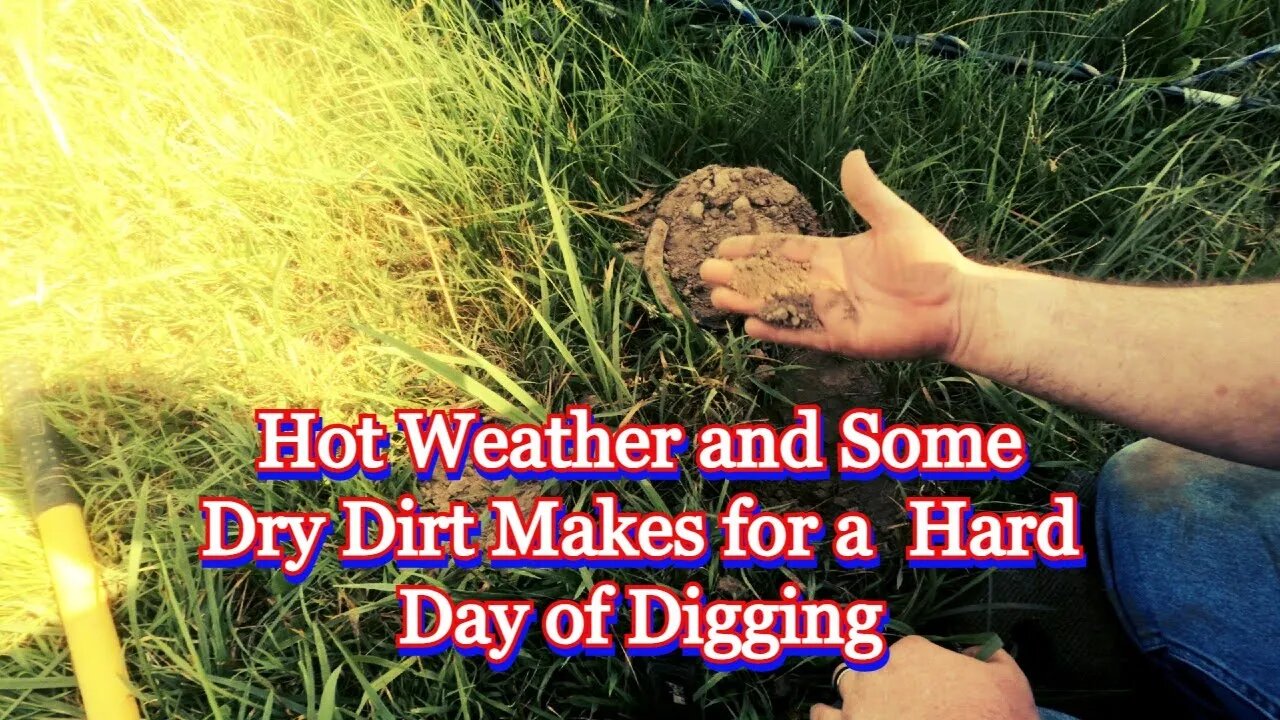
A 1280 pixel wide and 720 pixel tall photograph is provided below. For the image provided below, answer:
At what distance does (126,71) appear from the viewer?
1634 millimetres

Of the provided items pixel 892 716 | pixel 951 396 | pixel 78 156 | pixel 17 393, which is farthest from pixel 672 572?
pixel 78 156

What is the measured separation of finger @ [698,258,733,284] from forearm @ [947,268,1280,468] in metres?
0.39

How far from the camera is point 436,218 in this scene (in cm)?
154

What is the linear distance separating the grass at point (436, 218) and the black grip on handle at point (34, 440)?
0.11 feet

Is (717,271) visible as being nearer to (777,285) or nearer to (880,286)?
(777,285)

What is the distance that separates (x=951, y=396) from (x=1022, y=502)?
0.22 meters

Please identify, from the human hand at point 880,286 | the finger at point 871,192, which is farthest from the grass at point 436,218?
the finger at point 871,192

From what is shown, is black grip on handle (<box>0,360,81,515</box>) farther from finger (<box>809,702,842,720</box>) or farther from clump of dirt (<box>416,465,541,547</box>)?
finger (<box>809,702,842,720</box>)

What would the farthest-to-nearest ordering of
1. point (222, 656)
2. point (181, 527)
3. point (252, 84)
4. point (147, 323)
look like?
point (252, 84), point (147, 323), point (181, 527), point (222, 656)

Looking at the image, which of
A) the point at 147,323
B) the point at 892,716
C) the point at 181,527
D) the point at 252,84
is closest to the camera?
the point at 892,716

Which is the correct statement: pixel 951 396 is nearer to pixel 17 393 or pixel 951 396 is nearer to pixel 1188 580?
pixel 1188 580

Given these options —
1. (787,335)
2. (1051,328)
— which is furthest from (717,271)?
(1051,328)

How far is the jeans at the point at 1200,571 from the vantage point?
1020 millimetres

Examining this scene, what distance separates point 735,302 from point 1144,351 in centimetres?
61
